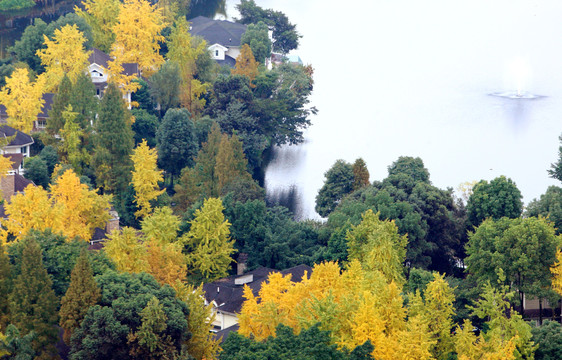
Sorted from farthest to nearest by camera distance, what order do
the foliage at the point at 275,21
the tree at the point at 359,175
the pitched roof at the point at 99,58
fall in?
1. the foliage at the point at 275,21
2. the pitched roof at the point at 99,58
3. the tree at the point at 359,175

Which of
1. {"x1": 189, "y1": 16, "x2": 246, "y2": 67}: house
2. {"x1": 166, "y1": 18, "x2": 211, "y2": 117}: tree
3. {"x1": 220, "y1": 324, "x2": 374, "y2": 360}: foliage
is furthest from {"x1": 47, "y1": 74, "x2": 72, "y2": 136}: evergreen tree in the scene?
{"x1": 220, "y1": 324, "x2": 374, "y2": 360}: foliage

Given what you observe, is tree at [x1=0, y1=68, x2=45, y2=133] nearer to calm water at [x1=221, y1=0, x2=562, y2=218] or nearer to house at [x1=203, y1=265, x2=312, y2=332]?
calm water at [x1=221, y1=0, x2=562, y2=218]

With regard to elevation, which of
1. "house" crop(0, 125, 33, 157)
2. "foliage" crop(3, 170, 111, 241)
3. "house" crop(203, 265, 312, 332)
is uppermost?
"house" crop(0, 125, 33, 157)

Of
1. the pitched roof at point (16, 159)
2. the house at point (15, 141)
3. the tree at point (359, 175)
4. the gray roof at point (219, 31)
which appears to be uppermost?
the gray roof at point (219, 31)

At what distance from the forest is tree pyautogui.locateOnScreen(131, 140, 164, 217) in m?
0.16

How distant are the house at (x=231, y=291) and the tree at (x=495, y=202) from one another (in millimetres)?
12608

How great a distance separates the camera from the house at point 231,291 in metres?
62.3

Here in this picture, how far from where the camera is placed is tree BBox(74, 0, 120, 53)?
10131 cm

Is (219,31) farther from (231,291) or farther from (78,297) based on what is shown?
(78,297)

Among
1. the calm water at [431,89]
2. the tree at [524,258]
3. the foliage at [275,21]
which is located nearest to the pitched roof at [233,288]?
the tree at [524,258]

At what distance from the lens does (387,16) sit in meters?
158

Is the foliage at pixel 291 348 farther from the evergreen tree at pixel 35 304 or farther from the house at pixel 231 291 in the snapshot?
the house at pixel 231 291

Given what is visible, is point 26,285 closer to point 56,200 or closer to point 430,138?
point 56,200

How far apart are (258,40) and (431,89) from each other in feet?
80.9
